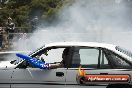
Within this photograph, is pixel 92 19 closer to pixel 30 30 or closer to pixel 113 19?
pixel 113 19

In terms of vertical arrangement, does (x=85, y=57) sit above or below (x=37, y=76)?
above

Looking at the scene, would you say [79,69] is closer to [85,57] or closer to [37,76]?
[85,57]

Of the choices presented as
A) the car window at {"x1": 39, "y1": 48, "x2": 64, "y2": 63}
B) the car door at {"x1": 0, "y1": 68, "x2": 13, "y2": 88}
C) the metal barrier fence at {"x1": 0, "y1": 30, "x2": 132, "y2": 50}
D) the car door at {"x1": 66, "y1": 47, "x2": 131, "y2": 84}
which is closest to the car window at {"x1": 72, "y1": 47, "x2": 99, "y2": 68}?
the car door at {"x1": 66, "y1": 47, "x2": 131, "y2": 84}

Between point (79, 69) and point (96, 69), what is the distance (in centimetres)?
30

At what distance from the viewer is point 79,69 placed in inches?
265

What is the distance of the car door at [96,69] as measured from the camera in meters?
6.67

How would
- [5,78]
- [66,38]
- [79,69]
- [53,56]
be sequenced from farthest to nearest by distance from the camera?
[66,38] → [53,56] → [5,78] → [79,69]

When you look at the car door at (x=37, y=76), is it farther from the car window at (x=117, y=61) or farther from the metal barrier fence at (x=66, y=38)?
the metal barrier fence at (x=66, y=38)

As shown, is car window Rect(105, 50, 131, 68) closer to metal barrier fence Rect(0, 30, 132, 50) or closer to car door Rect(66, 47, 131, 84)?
car door Rect(66, 47, 131, 84)

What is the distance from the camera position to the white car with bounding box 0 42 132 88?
263 inches

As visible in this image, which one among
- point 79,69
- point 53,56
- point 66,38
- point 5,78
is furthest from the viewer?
point 66,38

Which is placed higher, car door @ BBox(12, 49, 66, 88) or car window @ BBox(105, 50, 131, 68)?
car window @ BBox(105, 50, 131, 68)

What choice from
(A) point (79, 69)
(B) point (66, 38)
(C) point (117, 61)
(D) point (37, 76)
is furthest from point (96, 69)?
(B) point (66, 38)

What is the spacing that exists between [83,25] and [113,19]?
2.75 metres
